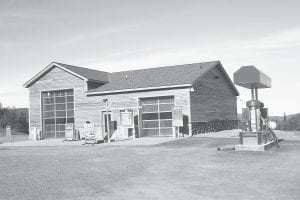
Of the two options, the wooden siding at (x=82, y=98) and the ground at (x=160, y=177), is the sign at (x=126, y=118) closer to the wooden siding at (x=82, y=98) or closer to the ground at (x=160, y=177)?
the wooden siding at (x=82, y=98)

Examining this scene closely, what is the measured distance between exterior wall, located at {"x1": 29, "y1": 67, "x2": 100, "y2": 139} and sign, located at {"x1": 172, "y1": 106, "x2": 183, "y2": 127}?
6173 mm

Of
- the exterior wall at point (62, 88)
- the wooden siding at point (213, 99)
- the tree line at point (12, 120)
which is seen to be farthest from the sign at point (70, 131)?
the tree line at point (12, 120)

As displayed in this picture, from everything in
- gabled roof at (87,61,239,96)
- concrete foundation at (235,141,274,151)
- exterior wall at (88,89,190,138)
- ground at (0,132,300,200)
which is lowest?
ground at (0,132,300,200)

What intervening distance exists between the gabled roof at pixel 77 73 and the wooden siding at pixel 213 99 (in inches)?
328

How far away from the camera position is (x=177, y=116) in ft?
81.2

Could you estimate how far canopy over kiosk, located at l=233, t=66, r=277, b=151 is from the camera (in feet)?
51.8

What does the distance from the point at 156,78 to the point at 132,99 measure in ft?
8.39

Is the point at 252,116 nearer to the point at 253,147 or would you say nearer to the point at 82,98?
the point at 253,147

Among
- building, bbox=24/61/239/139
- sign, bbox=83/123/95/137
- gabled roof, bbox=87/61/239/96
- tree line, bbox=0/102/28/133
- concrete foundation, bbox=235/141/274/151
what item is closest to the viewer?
concrete foundation, bbox=235/141/274/151

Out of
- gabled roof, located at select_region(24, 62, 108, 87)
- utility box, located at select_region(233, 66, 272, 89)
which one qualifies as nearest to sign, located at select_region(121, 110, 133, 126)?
gabled roof, located at select_region(24, 62, 108, 87)

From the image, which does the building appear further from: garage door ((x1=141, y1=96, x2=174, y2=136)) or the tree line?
the tree line

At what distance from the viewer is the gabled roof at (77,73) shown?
99.0 ft

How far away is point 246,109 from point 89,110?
50.4ft

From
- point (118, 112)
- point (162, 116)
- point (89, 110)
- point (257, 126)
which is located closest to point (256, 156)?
point (257, 126)
